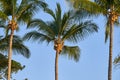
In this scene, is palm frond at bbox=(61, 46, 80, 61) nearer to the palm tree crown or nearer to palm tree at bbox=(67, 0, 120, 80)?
the palm tree crown

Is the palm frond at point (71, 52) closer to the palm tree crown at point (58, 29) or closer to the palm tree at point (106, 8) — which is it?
the palm tree crown at point (58, 29)

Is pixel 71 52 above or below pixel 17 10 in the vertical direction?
below

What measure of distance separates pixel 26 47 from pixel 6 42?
1528mm

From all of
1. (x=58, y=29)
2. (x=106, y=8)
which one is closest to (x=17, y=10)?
(x=58, y=29)

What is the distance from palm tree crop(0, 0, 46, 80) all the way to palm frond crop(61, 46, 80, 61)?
341cm

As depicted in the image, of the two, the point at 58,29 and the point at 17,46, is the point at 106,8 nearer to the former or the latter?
the point at 58,29

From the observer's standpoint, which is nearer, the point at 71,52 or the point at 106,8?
the point at 106,8

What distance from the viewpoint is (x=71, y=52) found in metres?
32.5

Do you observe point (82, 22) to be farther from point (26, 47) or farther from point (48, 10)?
point (26, 47)

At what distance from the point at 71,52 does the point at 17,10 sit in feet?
16.0

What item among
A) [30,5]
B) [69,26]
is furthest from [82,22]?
[30,5]

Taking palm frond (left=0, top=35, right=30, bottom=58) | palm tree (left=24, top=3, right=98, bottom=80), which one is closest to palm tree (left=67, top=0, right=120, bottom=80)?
palm tree (left=24, top=3, right=98, bottom=80)

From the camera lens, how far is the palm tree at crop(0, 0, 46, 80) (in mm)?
31031

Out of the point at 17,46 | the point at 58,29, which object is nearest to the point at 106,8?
the point at 58,29
